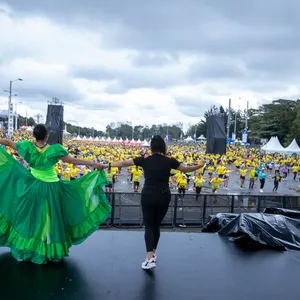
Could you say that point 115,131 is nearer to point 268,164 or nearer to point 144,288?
point 268,164

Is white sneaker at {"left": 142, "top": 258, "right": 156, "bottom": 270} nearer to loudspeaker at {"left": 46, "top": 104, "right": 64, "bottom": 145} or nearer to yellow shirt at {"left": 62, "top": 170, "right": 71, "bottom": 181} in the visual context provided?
loudspeaker at {"left": 46, "top": 104, "right": 64, "bottom": 145}

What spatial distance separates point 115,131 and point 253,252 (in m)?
109

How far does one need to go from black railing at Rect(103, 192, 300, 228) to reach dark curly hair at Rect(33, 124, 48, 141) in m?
5.36

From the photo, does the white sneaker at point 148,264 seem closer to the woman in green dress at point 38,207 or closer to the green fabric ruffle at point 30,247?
the woman in green dress at point 38,207

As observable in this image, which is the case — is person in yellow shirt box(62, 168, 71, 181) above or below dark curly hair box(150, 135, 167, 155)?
below

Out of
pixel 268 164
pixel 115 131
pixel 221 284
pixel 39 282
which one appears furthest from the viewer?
pixel 115 131

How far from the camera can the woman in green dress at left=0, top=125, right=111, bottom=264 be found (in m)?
2.98

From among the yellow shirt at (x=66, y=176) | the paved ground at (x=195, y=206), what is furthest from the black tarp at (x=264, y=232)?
the yellow shirt at (x=66, y=176)

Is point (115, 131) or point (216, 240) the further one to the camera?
point (115, 131)

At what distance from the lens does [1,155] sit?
3.14 meters

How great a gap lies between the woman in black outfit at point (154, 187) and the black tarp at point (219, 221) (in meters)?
2.09

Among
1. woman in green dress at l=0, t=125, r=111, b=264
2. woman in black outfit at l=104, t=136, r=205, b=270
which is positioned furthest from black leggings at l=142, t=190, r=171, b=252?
woman in green dress at l=0, t=125, r=111, b=264

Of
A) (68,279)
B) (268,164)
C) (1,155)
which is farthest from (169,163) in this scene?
(268,164)

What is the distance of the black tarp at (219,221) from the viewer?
16.1 feet
